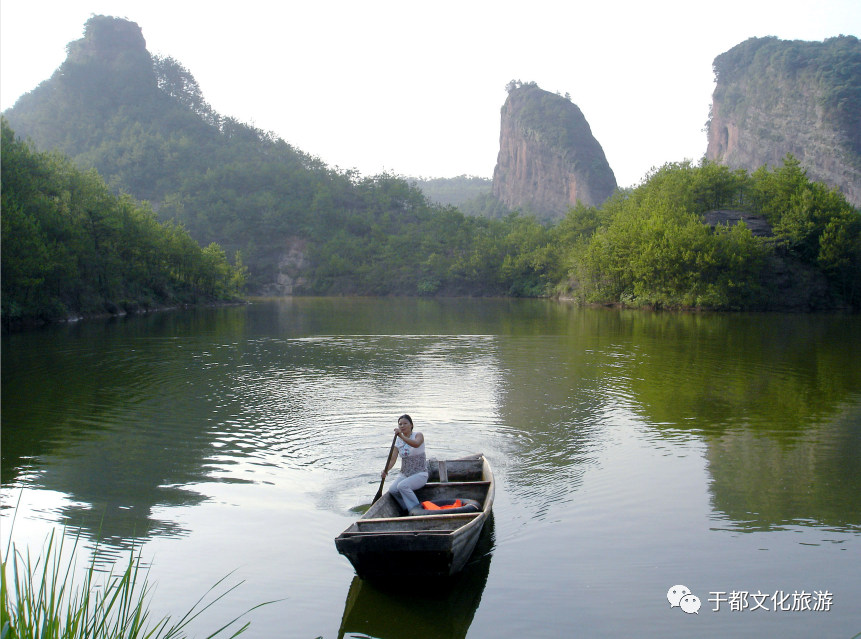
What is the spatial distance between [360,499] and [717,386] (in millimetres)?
11158

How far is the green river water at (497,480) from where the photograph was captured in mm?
5816

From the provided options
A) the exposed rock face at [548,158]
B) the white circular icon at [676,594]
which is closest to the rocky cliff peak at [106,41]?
the exposed rock face at [548,158]

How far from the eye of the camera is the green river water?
5816 mm

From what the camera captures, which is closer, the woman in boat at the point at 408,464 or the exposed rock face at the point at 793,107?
the woman in boat at the point at 408,464

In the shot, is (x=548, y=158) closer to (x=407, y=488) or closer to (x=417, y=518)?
(x=407, y=488)

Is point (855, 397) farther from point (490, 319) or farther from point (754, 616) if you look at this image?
point (490, 319)

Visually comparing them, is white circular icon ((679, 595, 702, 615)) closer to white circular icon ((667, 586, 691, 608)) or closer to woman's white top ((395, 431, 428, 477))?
white circular icon ((667, 586, 691, 608))

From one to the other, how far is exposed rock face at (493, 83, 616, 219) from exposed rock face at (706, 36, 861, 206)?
1003 inches

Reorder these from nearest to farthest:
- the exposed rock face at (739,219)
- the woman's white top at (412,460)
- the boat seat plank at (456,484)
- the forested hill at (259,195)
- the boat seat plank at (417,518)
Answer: the boat seat plank at (417,518) < the boat seat plank at (456,484) < the woman's white top at (412,460) < the exposed rock face at (739,219) < the forested hill at (259,195)

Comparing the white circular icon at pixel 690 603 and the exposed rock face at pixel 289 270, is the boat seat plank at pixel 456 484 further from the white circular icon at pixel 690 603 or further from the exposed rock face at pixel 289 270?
the exposed rock face at pixel 289 270

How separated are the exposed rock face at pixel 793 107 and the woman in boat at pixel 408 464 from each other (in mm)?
100376

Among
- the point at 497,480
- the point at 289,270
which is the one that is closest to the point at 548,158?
the point at 289,270

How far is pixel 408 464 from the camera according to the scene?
771cm

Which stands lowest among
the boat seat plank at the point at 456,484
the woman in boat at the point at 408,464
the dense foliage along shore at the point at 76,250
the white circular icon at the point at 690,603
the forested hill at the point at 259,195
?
the white circular icon at the point at 690,603
